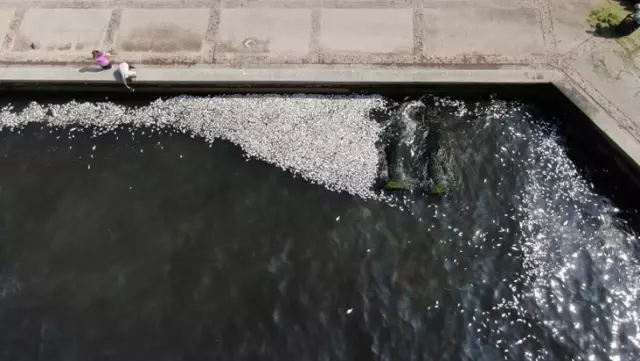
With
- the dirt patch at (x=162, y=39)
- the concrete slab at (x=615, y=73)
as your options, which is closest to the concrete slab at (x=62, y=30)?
the dirt patch at (x=162, y=39)

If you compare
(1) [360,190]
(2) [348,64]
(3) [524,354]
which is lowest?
(3) [524,354]

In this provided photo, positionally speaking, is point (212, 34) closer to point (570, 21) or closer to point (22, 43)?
point (22, 43)

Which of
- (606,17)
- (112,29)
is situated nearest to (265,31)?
(112,29)

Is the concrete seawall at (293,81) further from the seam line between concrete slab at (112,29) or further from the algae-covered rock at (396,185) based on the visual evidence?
the algae-covered rock at (396,185)

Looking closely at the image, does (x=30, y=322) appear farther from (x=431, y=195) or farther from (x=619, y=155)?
(x=619, y=155)

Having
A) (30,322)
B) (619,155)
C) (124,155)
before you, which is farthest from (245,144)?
(619,155)

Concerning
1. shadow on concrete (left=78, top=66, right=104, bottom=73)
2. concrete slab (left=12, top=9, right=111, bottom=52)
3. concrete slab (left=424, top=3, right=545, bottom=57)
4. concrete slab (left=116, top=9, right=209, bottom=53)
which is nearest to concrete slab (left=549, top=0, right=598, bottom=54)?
concrete slab (left=424, top=3, right=545, bottom=57)

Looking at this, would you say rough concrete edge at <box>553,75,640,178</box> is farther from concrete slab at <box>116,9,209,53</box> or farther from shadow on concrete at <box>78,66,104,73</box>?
shadow on concrete at <box>78,66,104,73</box>
